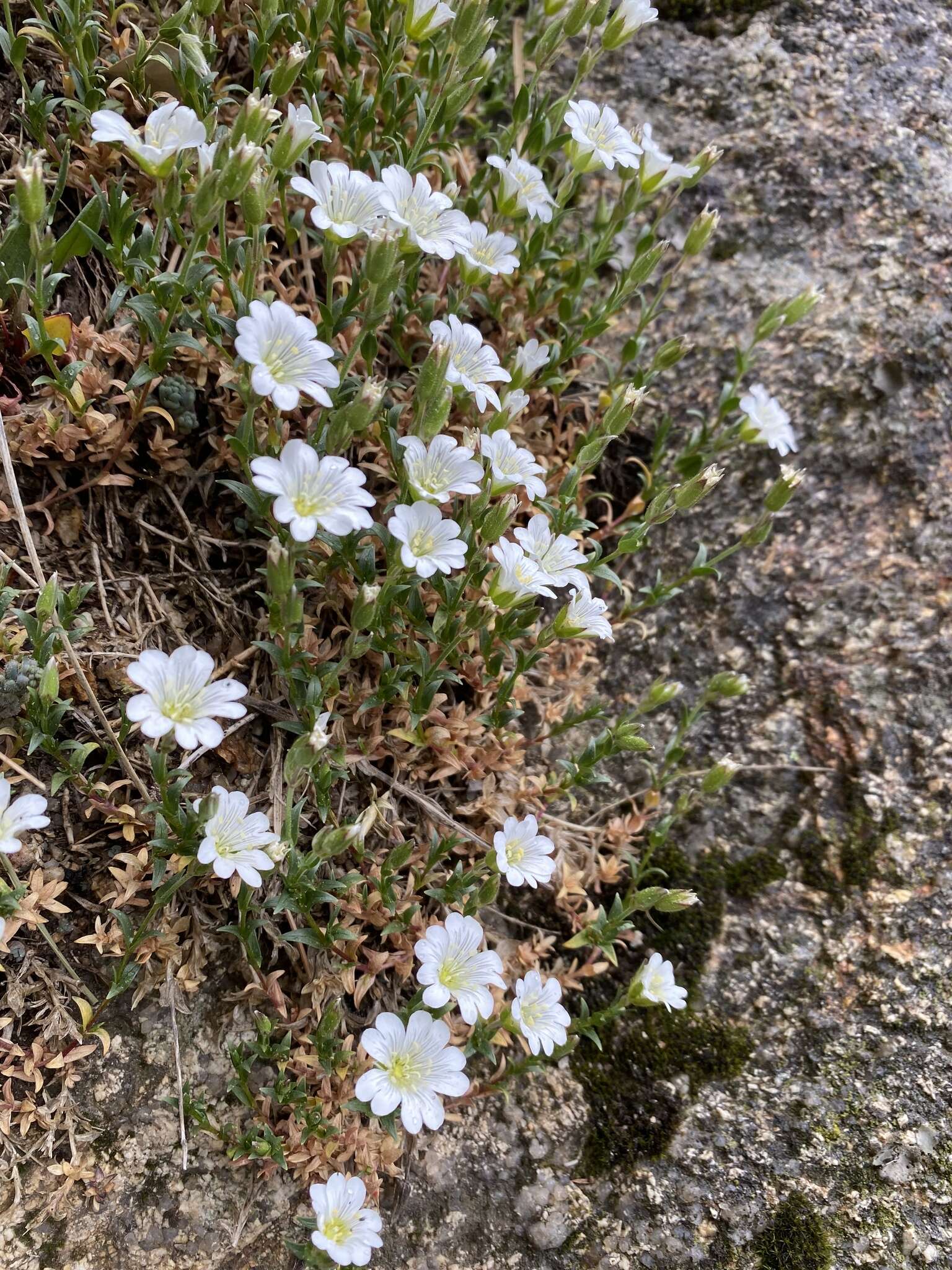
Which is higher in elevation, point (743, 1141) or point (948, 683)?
point (948, 683)

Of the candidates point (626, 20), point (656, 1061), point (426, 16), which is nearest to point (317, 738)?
point (656, 1061)

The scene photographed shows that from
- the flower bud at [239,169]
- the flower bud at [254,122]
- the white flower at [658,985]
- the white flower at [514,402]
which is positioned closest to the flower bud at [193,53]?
the flower bud at [254,122]

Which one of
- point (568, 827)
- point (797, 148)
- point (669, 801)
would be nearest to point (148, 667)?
point (568, 827)

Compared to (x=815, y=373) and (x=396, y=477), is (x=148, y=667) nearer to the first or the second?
(x=396, y=477)

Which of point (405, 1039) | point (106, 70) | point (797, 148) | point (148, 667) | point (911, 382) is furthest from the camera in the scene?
point (797, 148)

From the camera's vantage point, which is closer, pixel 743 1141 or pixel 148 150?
pixel 148 150

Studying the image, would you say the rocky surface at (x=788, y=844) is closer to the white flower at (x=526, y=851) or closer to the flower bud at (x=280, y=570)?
the white flower at (x=526, y=851)
